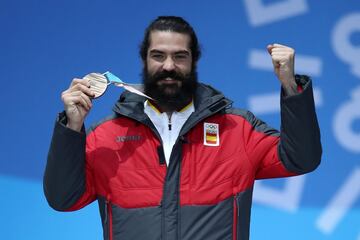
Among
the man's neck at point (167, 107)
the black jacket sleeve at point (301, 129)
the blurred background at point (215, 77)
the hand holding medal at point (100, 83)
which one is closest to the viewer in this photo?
the black jacket sleeve at point (301, 129)

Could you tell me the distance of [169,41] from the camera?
64.7 inches

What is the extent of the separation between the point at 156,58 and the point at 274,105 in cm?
103

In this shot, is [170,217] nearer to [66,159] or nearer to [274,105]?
[66,159]

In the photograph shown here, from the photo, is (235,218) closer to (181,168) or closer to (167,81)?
(181,168)

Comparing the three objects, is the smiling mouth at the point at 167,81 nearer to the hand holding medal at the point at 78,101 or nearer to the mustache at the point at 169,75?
the mustache at the point at 169,75

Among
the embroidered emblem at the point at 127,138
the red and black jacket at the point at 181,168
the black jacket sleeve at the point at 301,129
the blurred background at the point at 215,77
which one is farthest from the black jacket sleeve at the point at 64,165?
the blurred background at the point at 215,77

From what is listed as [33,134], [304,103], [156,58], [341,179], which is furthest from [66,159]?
[341,179]

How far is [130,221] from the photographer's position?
153 cm

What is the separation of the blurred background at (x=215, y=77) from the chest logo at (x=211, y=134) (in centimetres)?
99

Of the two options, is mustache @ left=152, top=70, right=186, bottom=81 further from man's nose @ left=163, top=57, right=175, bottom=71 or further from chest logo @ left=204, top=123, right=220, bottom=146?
chest logo @ left=204, top=123, right=220, bottom=146

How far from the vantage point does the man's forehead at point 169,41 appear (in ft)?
5.35

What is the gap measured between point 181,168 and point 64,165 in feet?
0.89

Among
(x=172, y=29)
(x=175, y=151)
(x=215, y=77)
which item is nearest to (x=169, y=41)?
(x=172, y=29)

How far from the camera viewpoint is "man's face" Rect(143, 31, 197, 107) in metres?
1.62
